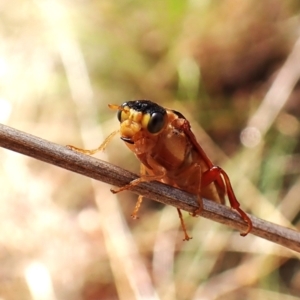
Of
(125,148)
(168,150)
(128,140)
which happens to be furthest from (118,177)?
(125,148)

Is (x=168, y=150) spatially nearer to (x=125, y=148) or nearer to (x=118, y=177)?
(x=118, y=177)

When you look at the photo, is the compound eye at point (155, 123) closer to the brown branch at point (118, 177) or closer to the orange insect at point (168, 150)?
the orange insect at point (168, 150)

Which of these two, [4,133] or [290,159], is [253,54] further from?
[4,133]

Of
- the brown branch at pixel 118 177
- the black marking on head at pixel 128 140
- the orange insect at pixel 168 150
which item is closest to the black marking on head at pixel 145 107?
the orange insect at pixel 168 150

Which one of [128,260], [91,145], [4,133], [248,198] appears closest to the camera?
[4,133]

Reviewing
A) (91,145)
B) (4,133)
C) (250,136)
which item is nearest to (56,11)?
(91,145)

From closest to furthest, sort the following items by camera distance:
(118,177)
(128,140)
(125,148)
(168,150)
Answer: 1. (118,177)
2. (128,140)
3. (168,150)
4. (125,148)
